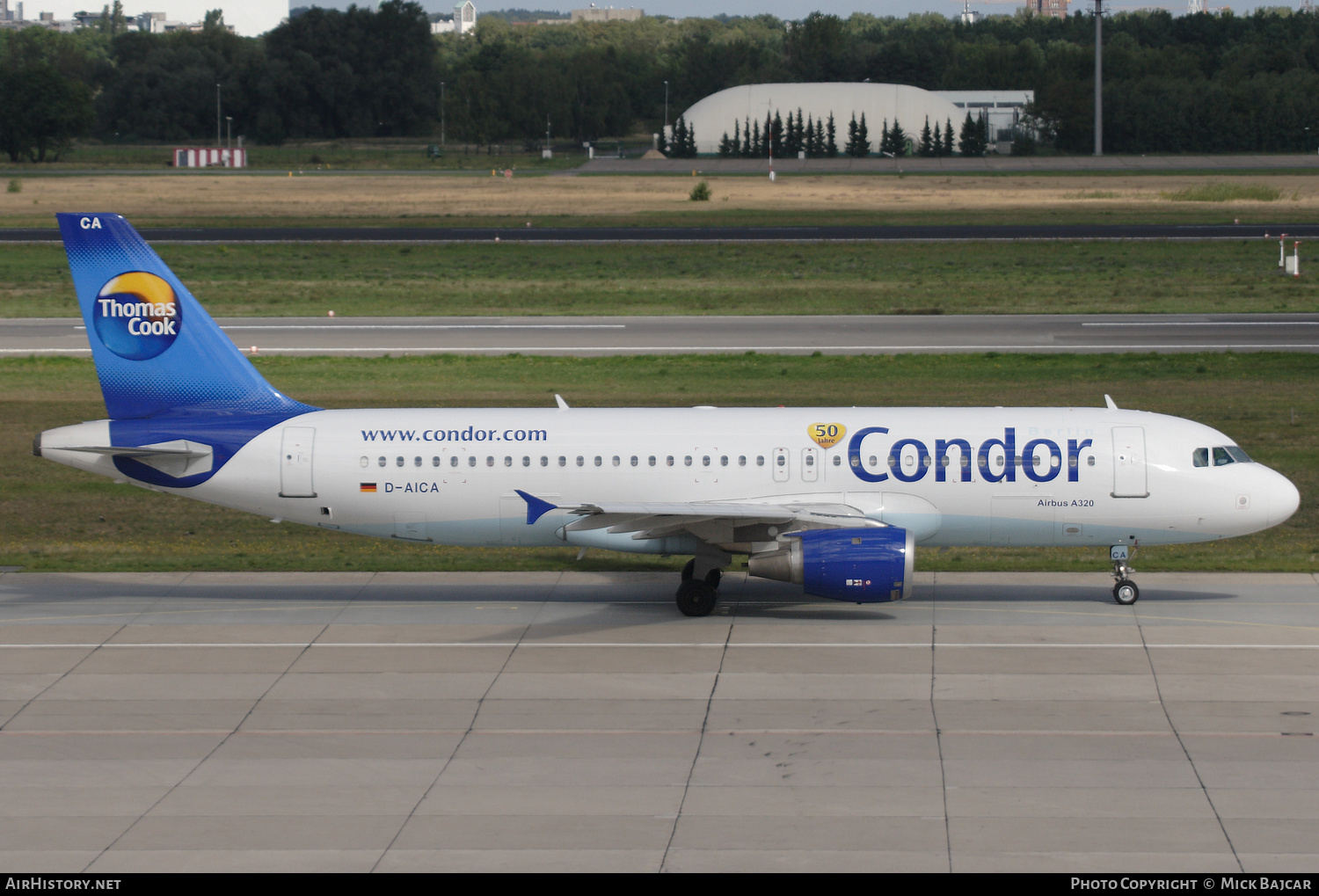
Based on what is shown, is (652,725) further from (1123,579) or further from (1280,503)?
(1280,503)

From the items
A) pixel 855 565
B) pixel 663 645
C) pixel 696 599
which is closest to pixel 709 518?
pixel 696 599

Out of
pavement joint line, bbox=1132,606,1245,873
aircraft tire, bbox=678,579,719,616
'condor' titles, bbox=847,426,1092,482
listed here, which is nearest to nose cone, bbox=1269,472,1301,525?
pavement joint line, bbox=1132,606,1245,873

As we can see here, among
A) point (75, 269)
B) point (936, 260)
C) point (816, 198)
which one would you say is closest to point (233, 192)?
point (816, 198)

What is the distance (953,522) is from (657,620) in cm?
608

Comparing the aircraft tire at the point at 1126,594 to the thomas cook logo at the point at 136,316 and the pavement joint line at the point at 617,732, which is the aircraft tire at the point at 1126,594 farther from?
the thomas cook logo at the point at 136,316

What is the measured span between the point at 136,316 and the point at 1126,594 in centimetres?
2045

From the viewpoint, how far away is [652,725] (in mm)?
22234

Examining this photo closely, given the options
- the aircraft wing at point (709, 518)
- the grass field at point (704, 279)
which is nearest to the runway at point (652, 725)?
the aircraft wing at point (709, 518)

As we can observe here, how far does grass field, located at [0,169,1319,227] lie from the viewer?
11550cm

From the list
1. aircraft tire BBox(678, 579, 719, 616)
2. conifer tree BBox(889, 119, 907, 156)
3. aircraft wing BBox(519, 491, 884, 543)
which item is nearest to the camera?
aircraft wing BBox(519, 491, 884, 543)

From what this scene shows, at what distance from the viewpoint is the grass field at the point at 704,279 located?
72.8 metres

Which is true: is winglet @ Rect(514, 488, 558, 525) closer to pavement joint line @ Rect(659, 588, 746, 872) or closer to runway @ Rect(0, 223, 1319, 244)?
A: pavement joint line @ Rect(659, 588, 746, 872)

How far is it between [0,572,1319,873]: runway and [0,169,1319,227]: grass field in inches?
3376

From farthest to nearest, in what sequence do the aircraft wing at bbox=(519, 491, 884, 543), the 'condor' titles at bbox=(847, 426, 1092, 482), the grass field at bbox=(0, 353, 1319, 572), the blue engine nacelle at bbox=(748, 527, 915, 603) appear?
1. the grass field at bbox=(0, 353, 1319, 572)
2. the 'condor' titles at bbox=(847, 426, 1092, 482)
3. the aircraft wing at bbox=(519, 491, 884, 543)
4. the blue engine nacelle at bbox=(748, 527, 915, 603)
